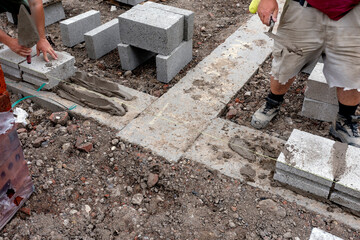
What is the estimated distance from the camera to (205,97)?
3.88 m

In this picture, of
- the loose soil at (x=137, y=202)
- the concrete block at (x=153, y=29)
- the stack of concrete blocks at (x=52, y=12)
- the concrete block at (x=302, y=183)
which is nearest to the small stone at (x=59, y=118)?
the loose soil at (x=137, y=202)

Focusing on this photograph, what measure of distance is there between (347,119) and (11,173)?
2895 millimetres

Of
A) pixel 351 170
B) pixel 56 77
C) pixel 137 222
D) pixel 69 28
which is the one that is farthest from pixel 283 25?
pixel 69 28

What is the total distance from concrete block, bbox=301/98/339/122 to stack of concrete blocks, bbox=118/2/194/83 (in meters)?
1.65

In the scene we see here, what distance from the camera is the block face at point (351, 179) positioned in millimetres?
2559

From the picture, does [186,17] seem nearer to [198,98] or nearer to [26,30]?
[198,98]

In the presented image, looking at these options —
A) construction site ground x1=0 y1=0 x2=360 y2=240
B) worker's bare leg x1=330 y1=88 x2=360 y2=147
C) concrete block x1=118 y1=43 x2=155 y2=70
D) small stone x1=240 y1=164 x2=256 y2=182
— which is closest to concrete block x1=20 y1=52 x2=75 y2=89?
construction site ground x1=0 y1=0 x2=360 y2=240

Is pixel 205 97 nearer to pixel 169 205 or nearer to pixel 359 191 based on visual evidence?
pixel 169 205

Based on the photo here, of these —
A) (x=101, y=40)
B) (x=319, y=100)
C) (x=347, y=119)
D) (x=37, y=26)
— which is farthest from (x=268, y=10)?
(x=101, y=40)

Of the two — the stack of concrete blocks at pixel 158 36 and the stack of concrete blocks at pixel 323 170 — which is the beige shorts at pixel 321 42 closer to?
the stack of concrete blocks at pixel 323 170

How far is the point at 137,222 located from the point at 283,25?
6.68 feet

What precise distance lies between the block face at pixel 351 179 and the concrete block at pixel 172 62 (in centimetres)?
224

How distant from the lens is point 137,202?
9.13ft

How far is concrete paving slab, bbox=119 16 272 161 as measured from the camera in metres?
3.32
